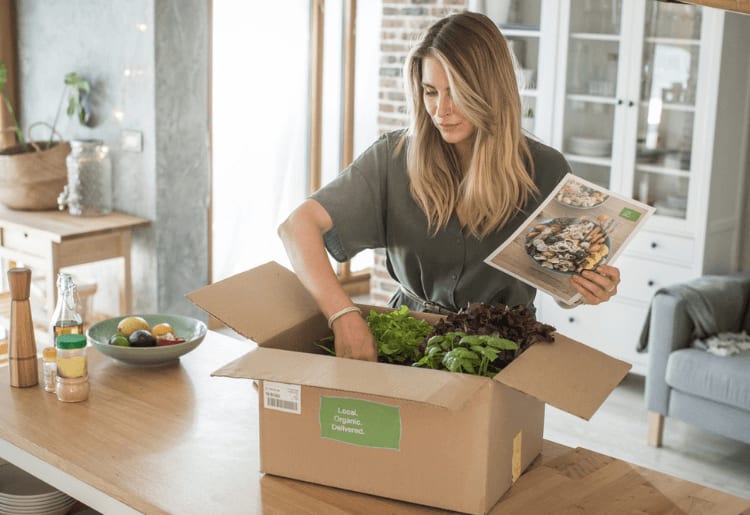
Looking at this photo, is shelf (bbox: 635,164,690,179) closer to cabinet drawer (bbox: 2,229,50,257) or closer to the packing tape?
cabinet drawer (bbox: 2,229,50,257)

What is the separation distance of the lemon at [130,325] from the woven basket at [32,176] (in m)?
2.59

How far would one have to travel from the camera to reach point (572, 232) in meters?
1.95

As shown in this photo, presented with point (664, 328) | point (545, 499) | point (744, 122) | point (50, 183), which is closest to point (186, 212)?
point (50, 183)

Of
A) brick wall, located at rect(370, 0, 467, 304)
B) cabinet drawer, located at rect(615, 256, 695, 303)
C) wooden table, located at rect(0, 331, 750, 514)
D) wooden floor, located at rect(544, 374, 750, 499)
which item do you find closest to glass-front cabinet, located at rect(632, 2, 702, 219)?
cabinet drawer, located at rect(615, 256, 695, 303)

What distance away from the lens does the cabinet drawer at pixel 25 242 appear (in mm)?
4461

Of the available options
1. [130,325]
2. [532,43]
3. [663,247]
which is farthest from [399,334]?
[532,43]

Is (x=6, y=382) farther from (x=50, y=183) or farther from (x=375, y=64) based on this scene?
(x=375, y=64)

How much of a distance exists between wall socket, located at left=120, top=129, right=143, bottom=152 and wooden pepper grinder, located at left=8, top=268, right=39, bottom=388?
2721mm

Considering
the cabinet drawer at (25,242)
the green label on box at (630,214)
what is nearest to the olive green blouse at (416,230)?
the green label on box at (630,214)

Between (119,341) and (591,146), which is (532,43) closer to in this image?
(591,146)

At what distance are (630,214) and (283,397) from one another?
31.0 inches

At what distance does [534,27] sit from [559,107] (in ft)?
1.48

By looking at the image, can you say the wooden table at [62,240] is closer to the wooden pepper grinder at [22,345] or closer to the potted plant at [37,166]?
the potted plant at [37,166]

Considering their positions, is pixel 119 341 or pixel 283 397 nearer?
pixel 283 397
